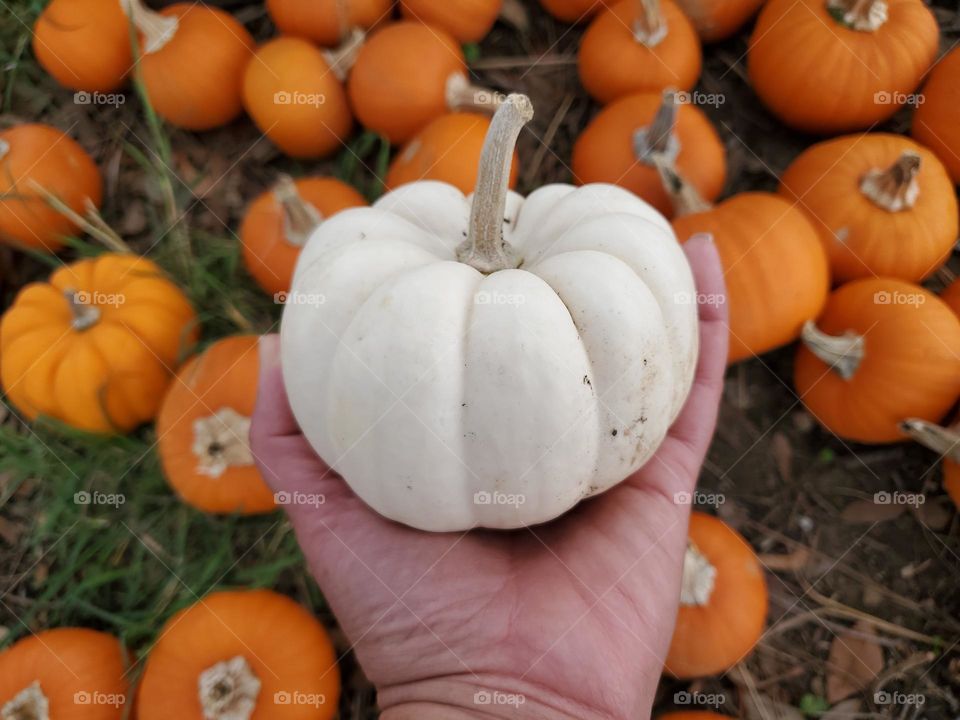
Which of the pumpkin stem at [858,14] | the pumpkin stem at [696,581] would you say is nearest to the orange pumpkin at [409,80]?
the pumpkin stem at [858,14]

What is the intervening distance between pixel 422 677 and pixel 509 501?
56 cm

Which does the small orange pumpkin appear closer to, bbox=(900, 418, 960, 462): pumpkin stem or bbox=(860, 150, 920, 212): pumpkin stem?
bbox=(860, 150, 920, 212): pumpkin stem

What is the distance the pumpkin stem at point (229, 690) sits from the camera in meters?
1.96

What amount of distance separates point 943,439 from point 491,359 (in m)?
1.69

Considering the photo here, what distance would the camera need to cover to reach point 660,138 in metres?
2.46

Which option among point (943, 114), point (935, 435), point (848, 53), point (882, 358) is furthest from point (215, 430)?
point (943, 114)

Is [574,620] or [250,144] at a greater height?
[250,144]

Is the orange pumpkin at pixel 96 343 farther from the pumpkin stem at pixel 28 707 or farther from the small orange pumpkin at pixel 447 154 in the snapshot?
the small orange pumpkin at pixel 447 154

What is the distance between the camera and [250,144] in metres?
3.07

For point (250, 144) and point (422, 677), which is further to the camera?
point (250, 144)

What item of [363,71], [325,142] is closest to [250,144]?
[325,142]

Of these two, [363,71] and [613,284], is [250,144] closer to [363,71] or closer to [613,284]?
[363,71]

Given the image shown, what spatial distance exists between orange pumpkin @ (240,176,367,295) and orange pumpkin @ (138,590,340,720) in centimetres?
116

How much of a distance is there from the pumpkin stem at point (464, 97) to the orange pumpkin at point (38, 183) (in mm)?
1526
